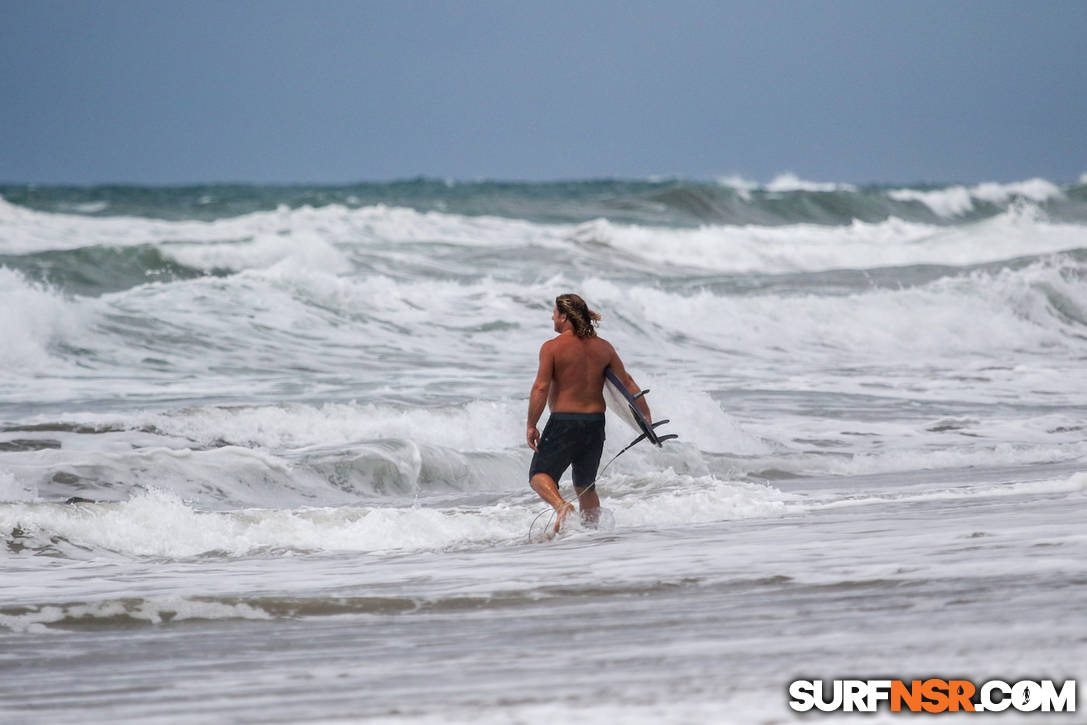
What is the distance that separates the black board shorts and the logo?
13.0ft

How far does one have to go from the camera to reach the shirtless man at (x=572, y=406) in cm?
777

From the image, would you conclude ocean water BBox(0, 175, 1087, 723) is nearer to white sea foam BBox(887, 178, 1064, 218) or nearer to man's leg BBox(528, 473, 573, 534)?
man's leg BBox(528, 473, 573, 534)

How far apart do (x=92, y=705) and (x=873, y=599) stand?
8.98 feet

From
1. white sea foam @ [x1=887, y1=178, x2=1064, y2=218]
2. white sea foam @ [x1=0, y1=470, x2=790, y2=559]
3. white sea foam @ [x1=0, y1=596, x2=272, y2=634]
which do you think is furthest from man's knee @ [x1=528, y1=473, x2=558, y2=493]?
white sea foam @ [x1=887, y1=178, x2=1064, y2=218]

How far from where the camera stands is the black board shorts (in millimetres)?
7773

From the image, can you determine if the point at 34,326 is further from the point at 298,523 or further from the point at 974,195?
the point at 974,195

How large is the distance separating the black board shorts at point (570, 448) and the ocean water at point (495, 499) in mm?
353

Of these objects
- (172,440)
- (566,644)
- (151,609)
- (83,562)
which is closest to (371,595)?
(151,609)

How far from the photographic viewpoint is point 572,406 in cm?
780

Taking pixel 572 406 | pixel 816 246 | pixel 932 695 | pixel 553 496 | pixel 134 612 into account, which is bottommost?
pixel 134 612

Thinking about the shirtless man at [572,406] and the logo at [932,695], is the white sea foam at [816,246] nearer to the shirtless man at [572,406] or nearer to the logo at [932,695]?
the shirtless man at [572,406]

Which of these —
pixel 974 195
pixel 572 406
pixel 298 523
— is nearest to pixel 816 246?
pixel 974 195

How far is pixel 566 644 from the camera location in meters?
4.73

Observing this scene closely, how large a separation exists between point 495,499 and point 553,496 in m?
1.80
